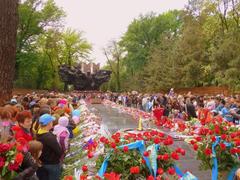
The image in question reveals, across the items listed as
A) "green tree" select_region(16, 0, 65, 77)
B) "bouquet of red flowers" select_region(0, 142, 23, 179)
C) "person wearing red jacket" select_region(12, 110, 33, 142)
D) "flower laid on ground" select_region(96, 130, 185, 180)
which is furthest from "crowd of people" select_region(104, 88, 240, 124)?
"green tree" select_region(16, 0, 65, 77)

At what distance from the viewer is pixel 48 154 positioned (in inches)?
246

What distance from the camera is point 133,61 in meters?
70.9

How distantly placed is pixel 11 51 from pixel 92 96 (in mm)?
38426

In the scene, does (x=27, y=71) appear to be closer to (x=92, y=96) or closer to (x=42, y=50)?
(x=42, y=50)

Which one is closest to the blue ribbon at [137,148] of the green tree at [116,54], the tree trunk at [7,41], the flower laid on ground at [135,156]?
the flower laid on ground at [135,156]

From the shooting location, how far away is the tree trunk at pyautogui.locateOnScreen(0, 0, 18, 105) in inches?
433

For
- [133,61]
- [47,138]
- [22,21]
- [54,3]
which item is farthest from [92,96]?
[47,138]

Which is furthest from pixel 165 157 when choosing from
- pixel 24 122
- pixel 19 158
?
pixel 24 122

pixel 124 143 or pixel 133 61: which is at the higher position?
pixel 133 61

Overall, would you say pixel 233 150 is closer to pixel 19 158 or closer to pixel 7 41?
pixel 19 158

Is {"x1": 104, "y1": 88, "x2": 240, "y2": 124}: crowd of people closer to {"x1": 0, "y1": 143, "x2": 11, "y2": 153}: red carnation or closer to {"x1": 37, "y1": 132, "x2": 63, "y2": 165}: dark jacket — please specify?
{"x1": 37, "y1": 132, "x2": 63, "y2": 165}: dark jacket

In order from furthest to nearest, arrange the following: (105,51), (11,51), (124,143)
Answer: (105,51)
(11,51)
(124,143)

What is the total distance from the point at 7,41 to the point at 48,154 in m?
5.63

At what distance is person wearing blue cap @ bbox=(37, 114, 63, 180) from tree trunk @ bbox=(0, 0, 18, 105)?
16.9ft
